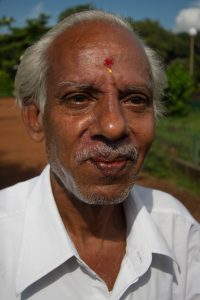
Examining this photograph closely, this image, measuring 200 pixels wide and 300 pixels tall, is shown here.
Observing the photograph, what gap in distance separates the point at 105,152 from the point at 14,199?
18.7 inches

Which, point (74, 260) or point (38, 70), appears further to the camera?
point (38, 70)

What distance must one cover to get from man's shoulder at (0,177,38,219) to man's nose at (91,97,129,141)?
0.46 meters

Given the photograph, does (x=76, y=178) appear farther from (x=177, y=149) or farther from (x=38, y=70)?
(x=177, y=149)

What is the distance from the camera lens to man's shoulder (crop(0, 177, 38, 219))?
180 centimetres

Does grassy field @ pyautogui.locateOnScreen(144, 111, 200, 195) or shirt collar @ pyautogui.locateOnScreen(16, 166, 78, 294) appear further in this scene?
grassy field @ pyautogui.locateOnScreen(144, 111, 200, 195)

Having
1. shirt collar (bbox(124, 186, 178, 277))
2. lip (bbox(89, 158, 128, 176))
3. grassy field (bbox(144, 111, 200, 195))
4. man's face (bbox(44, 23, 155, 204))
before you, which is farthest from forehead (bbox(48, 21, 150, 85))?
grassy field (bbox(144, 111, 200, 195))

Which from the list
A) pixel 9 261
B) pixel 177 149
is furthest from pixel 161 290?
pixel 177 149

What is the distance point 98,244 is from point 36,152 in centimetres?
1026

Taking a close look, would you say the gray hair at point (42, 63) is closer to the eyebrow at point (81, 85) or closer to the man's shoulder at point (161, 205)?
the eyebrow at point (81, 85)

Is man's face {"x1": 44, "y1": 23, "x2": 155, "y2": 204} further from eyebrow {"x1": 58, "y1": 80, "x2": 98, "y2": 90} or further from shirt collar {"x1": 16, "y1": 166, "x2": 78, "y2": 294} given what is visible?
shirt collar {"x1": 16, "y1": 166, "x2": 78, "y2": 294}

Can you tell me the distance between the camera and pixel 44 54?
194 centimetres

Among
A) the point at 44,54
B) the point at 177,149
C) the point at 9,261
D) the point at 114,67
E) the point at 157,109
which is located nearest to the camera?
the point at 9,261

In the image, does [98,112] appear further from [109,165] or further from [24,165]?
[24,165]

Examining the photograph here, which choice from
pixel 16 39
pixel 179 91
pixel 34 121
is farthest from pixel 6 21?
pixel 34 121
